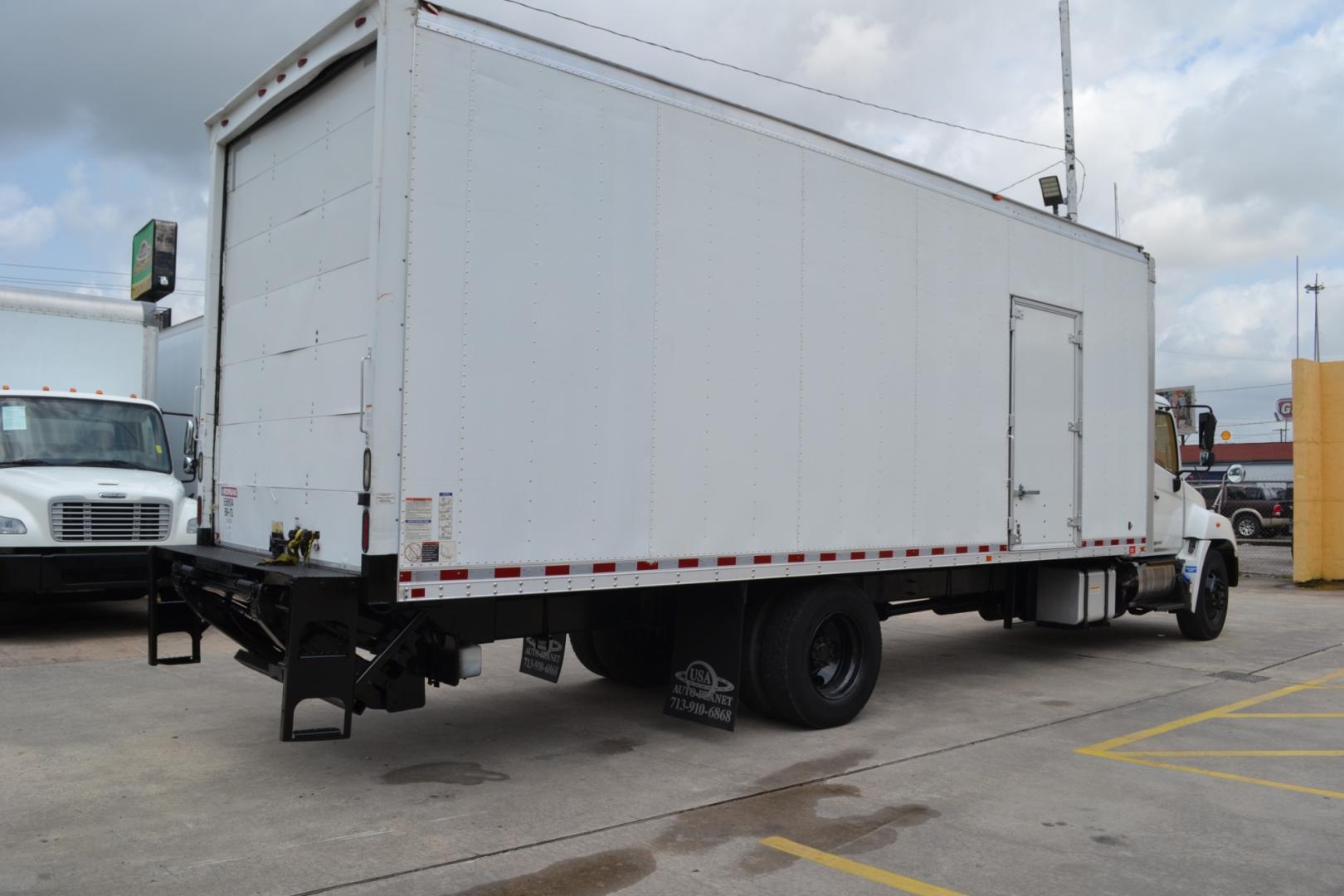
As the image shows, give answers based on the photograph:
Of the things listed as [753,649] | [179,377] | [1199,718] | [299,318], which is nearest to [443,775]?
[753,649]

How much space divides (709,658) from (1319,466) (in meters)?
16.0

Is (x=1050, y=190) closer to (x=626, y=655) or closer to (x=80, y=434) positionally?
(x=626, y=655)

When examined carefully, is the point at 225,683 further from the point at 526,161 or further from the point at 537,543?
the point at 526,161

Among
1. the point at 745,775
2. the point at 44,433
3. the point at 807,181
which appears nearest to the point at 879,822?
the point at 745,775

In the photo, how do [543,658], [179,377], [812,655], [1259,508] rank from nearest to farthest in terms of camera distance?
[812,655]
[543,658]
[179,377]
[1259,508]

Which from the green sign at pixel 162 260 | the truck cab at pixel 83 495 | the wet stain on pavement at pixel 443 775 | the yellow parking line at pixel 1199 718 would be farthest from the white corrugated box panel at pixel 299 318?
the green sign at pixel 162 260

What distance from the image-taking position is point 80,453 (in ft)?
36.9

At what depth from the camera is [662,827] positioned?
5.08 metres

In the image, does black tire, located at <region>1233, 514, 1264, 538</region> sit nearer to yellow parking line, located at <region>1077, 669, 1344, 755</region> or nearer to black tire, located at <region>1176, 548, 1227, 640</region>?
black tire, located at <region>1176, 548, 1227, 640</region>

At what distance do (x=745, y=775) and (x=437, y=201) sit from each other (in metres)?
3.60

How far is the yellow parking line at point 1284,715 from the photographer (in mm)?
7836

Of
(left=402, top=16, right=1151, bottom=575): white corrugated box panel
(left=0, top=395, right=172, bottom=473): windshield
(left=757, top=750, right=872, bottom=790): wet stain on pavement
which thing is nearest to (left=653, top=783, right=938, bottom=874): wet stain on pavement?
(left=757, top=750, right=872, bottom=790): wet stain on pavement

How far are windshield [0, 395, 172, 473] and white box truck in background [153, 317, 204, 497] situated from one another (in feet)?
2.68

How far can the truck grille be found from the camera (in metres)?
10.1
